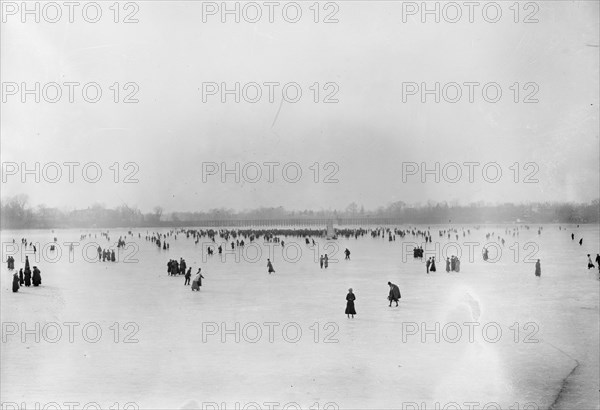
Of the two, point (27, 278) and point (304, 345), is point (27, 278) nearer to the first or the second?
point (27, 278)

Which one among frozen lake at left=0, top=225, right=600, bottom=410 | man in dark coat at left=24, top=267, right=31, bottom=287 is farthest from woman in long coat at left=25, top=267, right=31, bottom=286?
frozen lake at left=0, top=225, right=600, bottom=410

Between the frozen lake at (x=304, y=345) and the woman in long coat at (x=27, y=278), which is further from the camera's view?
the woman in long coat at (x=27, y=278)

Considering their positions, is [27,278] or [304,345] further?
[27,278]

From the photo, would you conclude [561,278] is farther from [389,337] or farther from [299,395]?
[299,395]

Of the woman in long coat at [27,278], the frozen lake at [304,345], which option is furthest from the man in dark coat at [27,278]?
the frozen lake at [304,345]

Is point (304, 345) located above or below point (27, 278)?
below

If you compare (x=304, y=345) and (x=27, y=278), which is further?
(x=27, y=278)

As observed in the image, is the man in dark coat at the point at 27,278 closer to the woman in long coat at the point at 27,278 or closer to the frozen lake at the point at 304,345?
the woman in long coat at the point at 27,278

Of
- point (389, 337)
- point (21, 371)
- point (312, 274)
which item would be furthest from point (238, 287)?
point (21, 371)

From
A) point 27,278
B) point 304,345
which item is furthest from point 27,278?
point 304,345
